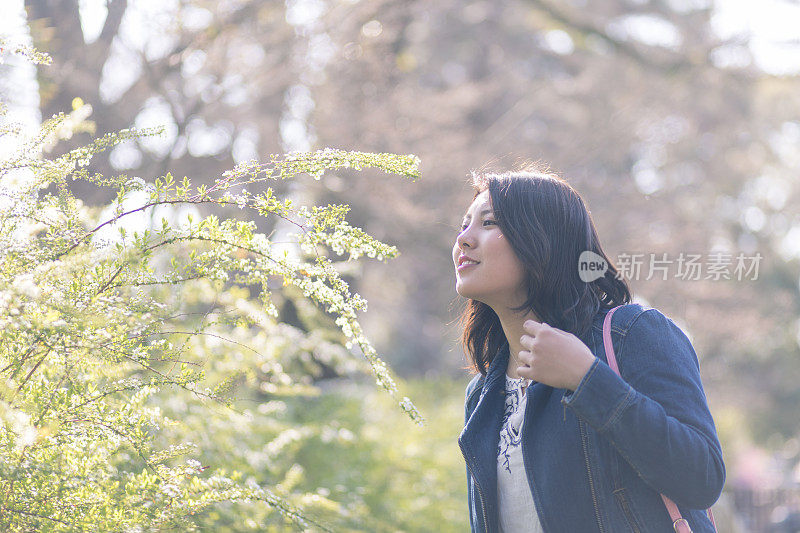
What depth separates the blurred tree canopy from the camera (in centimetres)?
494

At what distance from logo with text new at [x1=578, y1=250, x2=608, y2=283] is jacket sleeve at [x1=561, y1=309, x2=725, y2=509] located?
1.18 feet

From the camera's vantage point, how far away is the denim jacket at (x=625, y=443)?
155 centimetres

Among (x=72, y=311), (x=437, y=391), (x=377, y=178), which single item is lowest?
(x=437, y=391)

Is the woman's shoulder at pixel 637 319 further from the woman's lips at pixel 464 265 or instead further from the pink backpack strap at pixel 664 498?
the woman's lips at pixel 464 265

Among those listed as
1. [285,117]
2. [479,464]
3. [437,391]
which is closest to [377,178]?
[285,117]

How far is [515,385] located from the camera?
2.07 metres

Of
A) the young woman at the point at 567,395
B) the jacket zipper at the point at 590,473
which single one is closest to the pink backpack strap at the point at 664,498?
the young woman at the point at 567,395

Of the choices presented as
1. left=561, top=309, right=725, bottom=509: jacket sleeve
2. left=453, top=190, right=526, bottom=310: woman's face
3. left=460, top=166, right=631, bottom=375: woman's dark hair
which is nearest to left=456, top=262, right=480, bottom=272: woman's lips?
left=453, top=190, right=526, bottom=310: woman's face

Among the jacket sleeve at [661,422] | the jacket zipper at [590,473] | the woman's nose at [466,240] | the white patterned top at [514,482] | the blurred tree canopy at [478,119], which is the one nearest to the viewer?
the jacket sleeve at [661,422]

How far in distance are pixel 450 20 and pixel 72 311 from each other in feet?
44.4

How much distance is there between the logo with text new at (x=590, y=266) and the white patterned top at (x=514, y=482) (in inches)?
13.3

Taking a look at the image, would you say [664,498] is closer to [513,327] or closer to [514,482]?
[514,482]

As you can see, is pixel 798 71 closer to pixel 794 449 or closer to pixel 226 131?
pixel 226 131

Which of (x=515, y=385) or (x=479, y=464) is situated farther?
(x=515, y=385)
